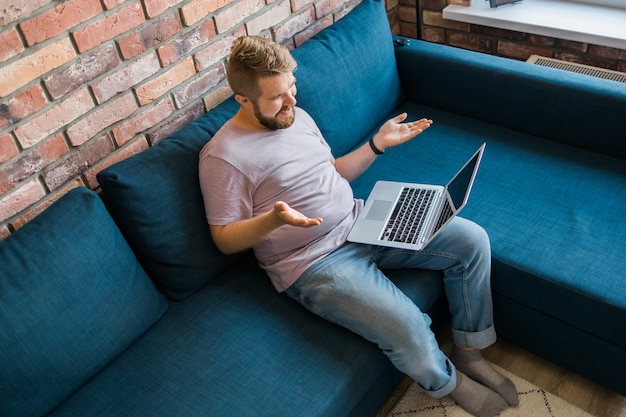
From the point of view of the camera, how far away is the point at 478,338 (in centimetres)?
170

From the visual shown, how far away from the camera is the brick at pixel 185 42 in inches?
66.3

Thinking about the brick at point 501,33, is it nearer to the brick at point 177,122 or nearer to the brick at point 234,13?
the brick at point 234,13

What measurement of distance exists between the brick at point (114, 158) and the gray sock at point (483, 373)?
113 centimetres

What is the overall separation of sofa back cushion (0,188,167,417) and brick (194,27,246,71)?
22.3 inches

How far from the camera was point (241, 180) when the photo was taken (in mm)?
1505

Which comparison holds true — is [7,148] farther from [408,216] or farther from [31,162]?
[408,216]

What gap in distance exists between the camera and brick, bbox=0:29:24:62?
132 cm

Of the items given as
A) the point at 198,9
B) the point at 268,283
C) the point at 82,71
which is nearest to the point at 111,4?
the point at 82,71

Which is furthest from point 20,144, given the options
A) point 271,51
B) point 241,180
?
point 271,51

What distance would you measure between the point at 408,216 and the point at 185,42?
0.84m

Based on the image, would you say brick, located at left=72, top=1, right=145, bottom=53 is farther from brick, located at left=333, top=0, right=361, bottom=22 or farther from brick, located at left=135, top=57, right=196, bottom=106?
brick, located at left=333, top=0, right=361, bottom=22

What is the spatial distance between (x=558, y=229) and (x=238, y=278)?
36.8 inches

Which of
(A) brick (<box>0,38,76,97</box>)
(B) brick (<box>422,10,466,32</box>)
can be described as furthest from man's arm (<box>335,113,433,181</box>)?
(B) brick (<box>422,10,466,32</box>)

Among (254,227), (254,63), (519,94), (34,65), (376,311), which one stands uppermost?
(34,65)
